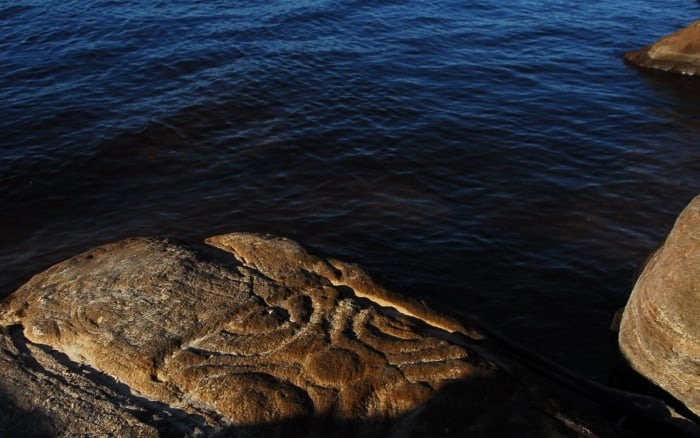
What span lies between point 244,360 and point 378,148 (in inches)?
373

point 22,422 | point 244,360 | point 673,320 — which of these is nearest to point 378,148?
point 673,320

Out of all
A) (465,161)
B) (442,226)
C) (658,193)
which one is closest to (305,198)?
(442,226)

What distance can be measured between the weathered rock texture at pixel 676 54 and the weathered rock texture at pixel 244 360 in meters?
17.1

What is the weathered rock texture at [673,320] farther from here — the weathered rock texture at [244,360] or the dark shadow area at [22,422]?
the dark shadow area at [22,422]

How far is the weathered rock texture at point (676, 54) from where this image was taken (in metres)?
19.5

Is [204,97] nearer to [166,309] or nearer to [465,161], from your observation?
[465,161]

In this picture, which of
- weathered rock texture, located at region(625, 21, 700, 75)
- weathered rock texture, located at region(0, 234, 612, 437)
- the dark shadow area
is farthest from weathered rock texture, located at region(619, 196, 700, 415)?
weathered rock texture, located at region(625, 21, 700, 75)

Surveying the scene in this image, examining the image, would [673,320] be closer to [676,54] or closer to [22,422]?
[22,422]

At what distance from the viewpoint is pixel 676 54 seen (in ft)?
64.8

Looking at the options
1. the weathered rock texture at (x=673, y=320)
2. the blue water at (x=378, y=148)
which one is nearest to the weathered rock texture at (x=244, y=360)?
the blue water at (x=378, y=148)

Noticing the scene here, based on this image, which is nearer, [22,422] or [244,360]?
[22,422]

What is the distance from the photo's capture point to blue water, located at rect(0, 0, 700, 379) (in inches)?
424

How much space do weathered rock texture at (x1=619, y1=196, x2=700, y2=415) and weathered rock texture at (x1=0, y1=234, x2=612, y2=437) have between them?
1.97 metres

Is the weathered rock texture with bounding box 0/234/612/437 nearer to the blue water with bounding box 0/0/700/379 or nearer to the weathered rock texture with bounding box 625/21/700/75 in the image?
the blue water with bounding box 0/0/700/379
